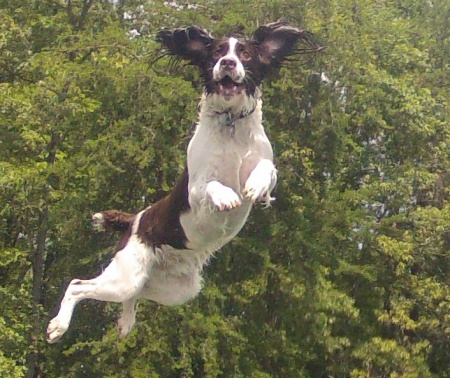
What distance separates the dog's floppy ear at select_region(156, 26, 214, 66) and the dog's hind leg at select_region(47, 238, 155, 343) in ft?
4.05

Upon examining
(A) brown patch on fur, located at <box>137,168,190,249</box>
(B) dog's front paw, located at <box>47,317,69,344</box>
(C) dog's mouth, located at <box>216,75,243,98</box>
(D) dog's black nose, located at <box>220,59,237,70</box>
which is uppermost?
(D) dog's black nose, located at <box>220,59,237,70</box>

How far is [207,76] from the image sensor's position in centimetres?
490

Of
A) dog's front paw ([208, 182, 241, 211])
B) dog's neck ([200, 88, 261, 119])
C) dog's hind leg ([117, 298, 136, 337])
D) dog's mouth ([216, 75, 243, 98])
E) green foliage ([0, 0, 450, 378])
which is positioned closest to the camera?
dog's front paw ([208, 182, 241, 211])

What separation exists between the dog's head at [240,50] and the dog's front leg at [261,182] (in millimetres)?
427

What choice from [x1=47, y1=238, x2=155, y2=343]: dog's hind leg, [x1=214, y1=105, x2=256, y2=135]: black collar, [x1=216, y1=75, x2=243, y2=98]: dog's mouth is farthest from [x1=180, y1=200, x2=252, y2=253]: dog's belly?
[x1=216, y1=75, x2=243, y2=98]: dog's mouth

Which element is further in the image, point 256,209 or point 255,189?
point 256,209

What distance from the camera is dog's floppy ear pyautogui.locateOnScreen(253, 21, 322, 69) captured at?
493cm

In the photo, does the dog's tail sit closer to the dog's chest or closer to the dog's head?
A: the dog's chest

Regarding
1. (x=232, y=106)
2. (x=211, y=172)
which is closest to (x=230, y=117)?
(x=232, y=106)

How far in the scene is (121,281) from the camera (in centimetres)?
532

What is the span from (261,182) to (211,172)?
0.40 m

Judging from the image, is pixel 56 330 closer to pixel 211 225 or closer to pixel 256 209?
pixel 211 225

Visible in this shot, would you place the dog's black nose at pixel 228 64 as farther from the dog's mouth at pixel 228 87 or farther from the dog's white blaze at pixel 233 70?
the dog's mouth at pixel 228 87

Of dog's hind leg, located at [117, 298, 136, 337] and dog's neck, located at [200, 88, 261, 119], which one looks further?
dog's hind leg, located at [117, 298, 136, 337]
